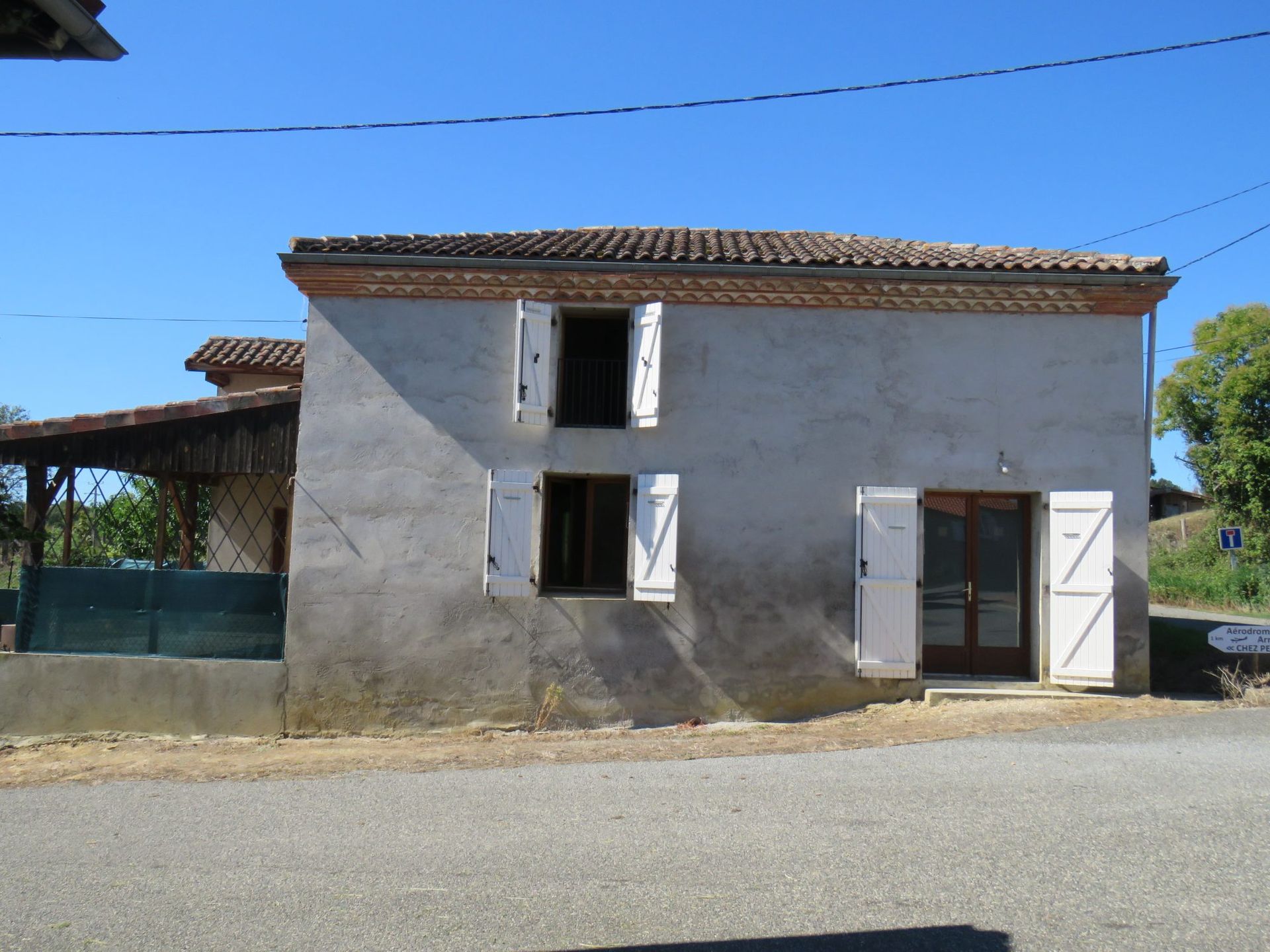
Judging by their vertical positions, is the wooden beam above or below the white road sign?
above

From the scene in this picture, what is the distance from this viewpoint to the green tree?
1292 inches

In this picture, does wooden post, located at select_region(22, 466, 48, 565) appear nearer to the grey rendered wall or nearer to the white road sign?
the grey rendered wall

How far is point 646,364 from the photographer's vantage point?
10.6 meters

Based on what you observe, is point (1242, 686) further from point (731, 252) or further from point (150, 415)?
point (150, 415)

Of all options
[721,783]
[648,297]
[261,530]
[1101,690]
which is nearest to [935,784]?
[721,783]

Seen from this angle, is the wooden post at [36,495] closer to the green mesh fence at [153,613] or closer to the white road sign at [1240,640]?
A: the green mesh fence at [153,613]

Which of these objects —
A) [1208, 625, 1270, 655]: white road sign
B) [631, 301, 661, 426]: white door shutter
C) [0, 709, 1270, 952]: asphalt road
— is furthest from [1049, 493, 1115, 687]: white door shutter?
[631, 301, 661, 426]: white door shutter

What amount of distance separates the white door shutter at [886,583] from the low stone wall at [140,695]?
618cm

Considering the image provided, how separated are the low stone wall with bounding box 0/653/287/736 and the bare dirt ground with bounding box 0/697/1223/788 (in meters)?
0.19

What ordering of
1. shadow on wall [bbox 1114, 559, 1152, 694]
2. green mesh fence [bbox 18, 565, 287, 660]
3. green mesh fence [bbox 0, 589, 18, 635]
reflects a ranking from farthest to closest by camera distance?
1. green mesh fence [bbox 0, 589, 18, 635]
2. green mesh fence [bbox 18, 565, 287, 660]
3. shadow on wall [bbox 1114, 559, 1152, 694]

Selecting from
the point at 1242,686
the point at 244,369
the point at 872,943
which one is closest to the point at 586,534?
the point at 1242,686

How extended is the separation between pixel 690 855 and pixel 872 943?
1508 millimetres

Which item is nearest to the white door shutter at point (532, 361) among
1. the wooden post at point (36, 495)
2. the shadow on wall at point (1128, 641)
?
the wooden post at point (36, 495)

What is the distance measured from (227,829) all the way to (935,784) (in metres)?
4.85
